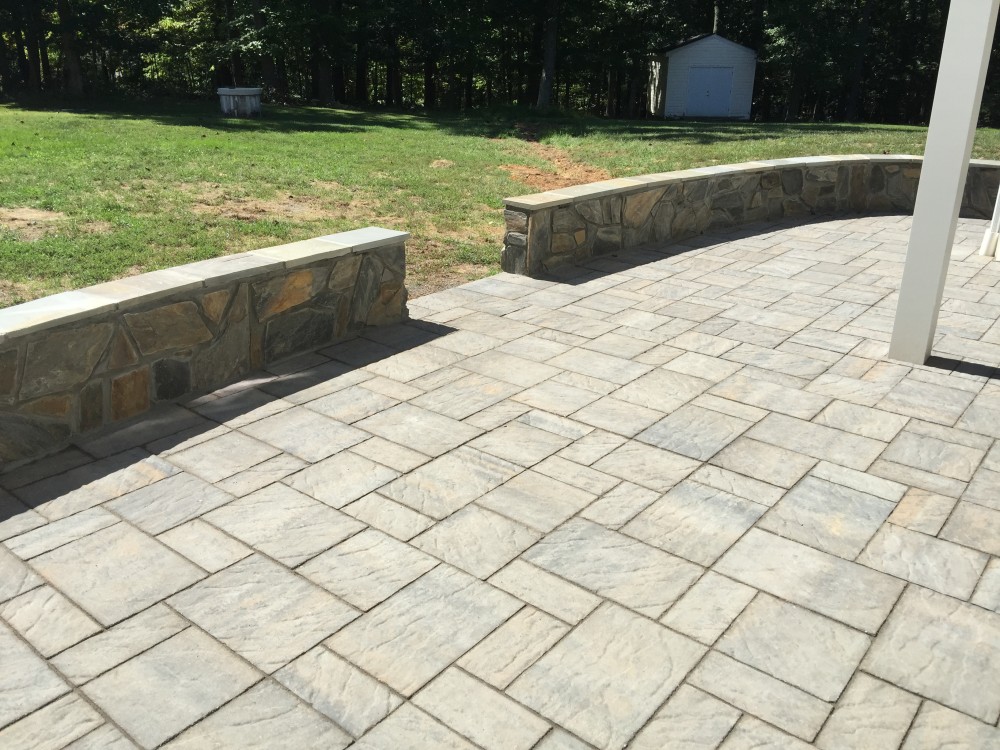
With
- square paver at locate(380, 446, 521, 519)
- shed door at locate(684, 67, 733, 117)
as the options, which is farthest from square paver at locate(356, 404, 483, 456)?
shed door at locate(684, 67, 733, 117)

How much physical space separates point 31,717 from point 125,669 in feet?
0.95

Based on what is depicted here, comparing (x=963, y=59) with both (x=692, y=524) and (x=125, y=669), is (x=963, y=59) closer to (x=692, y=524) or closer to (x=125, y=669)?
(x=692, y=524)

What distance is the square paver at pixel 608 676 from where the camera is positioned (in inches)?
106

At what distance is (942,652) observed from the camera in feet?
9.79

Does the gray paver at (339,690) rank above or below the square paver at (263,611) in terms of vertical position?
below

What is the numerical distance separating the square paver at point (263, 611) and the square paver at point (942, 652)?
1824mm

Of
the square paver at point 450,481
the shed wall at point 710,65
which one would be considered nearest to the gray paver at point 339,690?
the square paver at point 450,481

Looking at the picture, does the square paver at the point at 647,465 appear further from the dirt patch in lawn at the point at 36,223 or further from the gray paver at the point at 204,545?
the dirt patch in lawn at the point at 36,223

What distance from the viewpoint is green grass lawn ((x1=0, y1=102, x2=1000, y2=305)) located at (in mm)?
7469

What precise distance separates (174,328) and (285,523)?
5.22 feet

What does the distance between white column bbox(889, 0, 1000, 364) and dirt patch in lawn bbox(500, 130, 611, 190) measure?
21.3 feet

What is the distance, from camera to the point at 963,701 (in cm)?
277

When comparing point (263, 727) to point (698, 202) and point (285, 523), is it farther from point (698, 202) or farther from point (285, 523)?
point (698, 202)

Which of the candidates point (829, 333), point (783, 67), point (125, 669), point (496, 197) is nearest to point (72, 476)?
point (125, 669)
